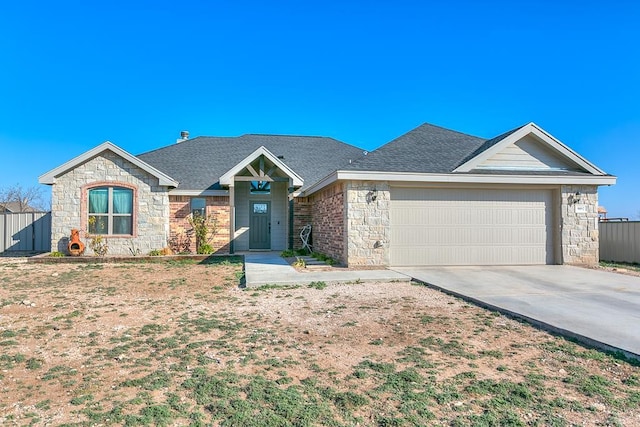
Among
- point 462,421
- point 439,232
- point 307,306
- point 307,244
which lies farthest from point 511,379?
point 307,244

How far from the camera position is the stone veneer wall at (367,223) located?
9.67 metres

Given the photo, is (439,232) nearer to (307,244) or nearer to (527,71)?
(307,244)

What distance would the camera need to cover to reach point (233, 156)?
56.5ft

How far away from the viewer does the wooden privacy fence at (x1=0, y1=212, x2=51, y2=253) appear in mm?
15570

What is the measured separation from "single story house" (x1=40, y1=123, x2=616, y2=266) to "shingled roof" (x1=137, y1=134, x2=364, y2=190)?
72.5 inches

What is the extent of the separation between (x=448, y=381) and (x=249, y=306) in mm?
3635

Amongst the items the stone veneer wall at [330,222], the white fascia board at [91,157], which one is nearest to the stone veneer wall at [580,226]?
the stone veneer wall at [330,222]

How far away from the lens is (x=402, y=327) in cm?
477

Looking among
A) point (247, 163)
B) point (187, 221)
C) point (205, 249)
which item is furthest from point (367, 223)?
point (187, 221)

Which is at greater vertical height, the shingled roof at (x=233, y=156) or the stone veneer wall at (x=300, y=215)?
the shingled roof at (x=233, y=156)

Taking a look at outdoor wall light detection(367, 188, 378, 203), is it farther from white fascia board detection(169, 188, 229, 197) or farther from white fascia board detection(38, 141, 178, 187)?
white fascia board detection(38, 141, 178, 187)

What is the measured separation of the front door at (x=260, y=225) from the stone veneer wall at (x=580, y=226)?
10509 mm

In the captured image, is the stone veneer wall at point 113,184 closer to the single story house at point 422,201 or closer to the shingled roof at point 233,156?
the single story house at point 422,201

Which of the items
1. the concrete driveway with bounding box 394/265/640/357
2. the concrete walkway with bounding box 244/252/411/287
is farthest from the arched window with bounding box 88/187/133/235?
the concrete driveway with bounding box 394/265/640/357
